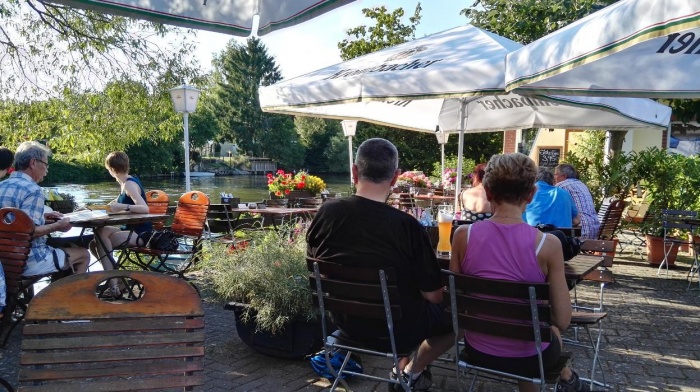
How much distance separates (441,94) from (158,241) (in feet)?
9.88

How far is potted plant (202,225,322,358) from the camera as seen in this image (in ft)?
11.5

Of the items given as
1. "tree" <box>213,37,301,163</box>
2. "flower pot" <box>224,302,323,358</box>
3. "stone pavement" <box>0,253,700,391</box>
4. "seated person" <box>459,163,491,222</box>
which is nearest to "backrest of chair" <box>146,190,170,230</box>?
"stone pavement" <box>0,253,700,391</box>

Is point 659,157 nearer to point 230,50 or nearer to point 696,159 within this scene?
point 696,159

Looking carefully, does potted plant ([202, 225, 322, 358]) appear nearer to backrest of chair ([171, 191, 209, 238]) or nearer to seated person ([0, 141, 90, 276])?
seated person ([0, 141, 90, 276])

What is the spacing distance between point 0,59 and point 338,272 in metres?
6.49

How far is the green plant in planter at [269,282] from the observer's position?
349 cm

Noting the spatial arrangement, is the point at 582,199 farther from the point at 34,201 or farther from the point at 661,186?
the point at 34,201

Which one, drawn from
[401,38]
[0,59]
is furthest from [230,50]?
[0,59]

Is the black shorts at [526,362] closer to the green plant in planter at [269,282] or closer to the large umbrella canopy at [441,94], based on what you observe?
the green plant in planter at [269,282]

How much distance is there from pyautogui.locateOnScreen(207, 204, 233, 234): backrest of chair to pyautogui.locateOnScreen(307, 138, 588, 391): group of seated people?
4198 millimetres

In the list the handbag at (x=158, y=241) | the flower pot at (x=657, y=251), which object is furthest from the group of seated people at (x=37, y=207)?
the flower pot at (x=657, y=251)

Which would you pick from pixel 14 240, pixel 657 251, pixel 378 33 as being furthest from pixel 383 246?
pixel 378 33

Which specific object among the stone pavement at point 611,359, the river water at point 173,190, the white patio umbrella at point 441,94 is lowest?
the river water at point 173,190

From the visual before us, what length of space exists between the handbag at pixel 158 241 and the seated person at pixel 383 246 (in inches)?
111
